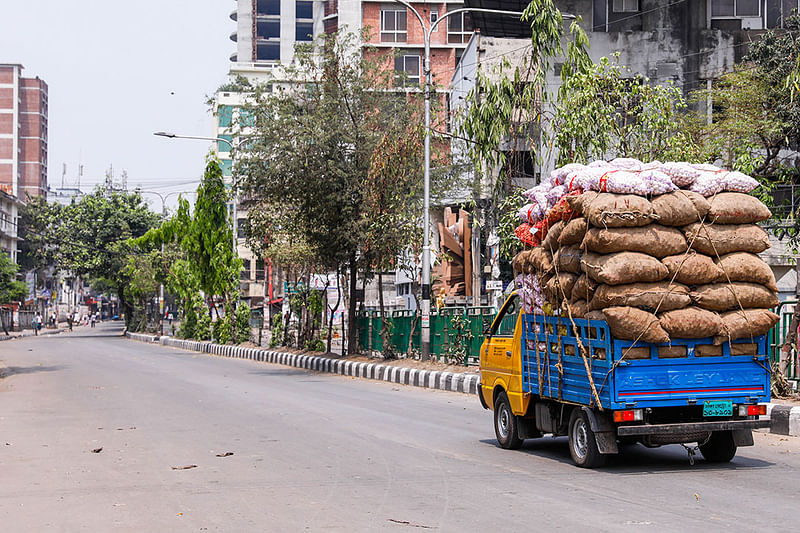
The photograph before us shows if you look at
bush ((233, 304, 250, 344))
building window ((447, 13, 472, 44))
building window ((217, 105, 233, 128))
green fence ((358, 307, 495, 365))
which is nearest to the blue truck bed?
green fence ((358, 307, 495, 365))

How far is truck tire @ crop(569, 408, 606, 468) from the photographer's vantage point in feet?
30.3

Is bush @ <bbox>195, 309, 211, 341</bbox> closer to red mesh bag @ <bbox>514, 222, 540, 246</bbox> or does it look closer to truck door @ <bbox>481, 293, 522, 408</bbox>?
truck door @ <bbox>481, 293, 522, 408</bbox>

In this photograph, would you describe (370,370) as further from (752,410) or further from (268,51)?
(268,51)

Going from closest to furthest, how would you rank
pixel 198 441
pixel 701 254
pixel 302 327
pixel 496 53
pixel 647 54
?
pixel 701 254 → pixel 198 441 → pixel 302 327 → pixel 647 54 → pixel 496 53

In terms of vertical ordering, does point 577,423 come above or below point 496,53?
below

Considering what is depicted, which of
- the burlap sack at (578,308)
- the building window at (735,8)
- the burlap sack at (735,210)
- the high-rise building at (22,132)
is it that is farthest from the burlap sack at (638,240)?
the high-rise building at (22,132)

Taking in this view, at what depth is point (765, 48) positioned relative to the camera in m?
31.5

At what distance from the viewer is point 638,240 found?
9.10 m

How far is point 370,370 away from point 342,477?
17.4 m

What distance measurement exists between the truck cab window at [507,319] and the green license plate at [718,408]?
8.90 feet

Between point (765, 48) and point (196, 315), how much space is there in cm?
3497

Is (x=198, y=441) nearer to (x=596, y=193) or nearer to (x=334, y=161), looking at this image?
(x=596, y=193)

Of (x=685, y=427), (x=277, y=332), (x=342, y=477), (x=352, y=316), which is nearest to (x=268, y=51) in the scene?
(x=277, y=332)

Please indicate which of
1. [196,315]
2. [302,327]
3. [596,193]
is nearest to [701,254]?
[596,193]
